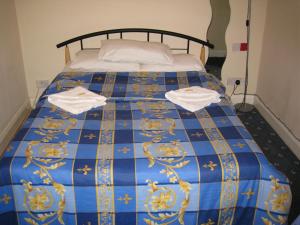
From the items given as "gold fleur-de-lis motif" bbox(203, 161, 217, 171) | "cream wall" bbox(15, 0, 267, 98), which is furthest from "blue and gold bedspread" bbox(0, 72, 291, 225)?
"cream wall" bbox(15, 0, 267, 98)

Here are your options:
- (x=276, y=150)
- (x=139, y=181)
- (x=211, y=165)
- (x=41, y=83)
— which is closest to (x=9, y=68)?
(x=41, y=83)

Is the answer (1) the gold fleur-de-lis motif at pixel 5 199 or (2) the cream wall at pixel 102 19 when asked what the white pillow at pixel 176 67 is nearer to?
(2) the cream wall at pixel 102 19

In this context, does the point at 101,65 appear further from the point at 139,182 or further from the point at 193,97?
the point at 139,182

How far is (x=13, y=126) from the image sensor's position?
327 cm

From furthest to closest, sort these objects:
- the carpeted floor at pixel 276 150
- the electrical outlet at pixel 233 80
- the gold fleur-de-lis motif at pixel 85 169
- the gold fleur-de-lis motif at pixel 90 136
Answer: the electrical outlet at pixel 233 80 < the carpeted floor at pixel 276 150 < the gold fleur-de-lis motif at pixel 90 136 < the gold fleur-de-lis motif at pixel 85 169

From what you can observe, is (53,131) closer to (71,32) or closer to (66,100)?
(66,100)

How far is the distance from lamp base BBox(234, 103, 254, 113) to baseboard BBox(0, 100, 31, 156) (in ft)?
7.92

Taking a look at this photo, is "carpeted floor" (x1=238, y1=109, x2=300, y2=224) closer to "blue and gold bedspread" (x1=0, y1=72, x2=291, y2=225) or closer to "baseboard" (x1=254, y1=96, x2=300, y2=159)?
"baseboard" (x1=254, y1=96, x2=300, y2=159)

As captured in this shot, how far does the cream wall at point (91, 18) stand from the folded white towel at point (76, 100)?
1248 mm

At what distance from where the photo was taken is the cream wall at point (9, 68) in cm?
302

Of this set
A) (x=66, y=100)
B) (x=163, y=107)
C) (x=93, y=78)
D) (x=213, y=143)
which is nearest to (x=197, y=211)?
(x=213, y=143)

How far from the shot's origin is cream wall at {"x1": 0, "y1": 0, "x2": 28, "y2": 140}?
3018 mm

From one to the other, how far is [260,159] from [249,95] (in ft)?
7.48

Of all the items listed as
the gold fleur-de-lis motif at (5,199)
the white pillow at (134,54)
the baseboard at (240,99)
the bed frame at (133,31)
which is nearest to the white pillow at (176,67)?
the white pillow at (134,54)
